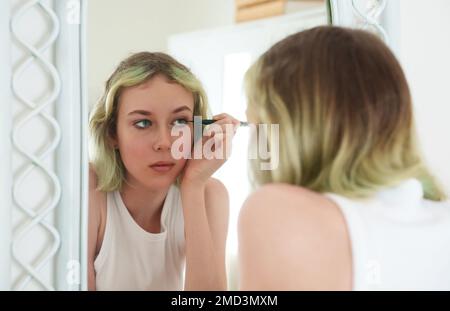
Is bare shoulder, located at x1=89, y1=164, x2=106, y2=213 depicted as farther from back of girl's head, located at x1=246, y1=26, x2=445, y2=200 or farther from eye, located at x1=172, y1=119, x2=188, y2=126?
back of girl's head, located at x1=246, y1=26, x2=445, y2=200

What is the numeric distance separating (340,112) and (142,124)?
1.00ft

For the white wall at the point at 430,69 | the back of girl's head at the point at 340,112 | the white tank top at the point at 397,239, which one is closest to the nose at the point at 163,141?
the back of girl's head at the point at 340,112

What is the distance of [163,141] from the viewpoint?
2.85 feet

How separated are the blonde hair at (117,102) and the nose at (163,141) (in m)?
0.06

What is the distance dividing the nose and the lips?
22 millimetres

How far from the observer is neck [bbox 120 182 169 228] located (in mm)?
878

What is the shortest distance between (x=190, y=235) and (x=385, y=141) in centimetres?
33

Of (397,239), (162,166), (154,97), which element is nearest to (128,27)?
(154,97)

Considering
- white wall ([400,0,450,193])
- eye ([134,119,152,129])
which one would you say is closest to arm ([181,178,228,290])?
eye ([134,119,152,129])

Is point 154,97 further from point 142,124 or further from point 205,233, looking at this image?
point 205,233

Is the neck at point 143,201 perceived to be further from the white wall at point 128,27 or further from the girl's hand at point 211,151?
the white wall at point 128,27

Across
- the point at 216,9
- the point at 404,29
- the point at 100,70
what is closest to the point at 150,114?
the point at 100,70

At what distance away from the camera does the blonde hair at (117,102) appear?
85 centimetres
